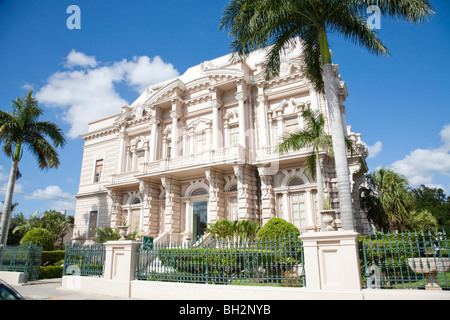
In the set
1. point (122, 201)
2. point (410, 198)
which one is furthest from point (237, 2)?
point (122, 201)

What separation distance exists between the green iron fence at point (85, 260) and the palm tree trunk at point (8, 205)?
27.0 ft

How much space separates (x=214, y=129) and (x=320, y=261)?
13.4m

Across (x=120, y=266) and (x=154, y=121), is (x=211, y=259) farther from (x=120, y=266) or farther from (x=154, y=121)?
(x=154, y=121)

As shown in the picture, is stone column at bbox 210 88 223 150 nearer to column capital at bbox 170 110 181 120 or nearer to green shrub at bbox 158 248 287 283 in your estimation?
column capital at bbox 170 110 181 120

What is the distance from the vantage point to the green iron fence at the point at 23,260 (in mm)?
13242

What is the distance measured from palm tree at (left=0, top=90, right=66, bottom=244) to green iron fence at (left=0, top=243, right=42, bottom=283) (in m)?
3.98

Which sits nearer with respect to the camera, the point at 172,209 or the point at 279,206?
the point at 279,206

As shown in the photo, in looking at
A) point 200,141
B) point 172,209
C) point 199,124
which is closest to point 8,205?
point 172,209

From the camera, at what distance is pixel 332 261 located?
21.6 ft

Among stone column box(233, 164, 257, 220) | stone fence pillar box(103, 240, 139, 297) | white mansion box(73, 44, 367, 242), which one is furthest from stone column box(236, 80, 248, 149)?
stone fence pillar box(103, 240, 139, 297)

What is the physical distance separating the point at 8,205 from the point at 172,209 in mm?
9079

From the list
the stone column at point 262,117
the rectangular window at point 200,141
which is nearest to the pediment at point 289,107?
the stone column at point 262,117

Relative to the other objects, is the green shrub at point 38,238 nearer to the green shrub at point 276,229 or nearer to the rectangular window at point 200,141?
the rectangular window at point 200,141
